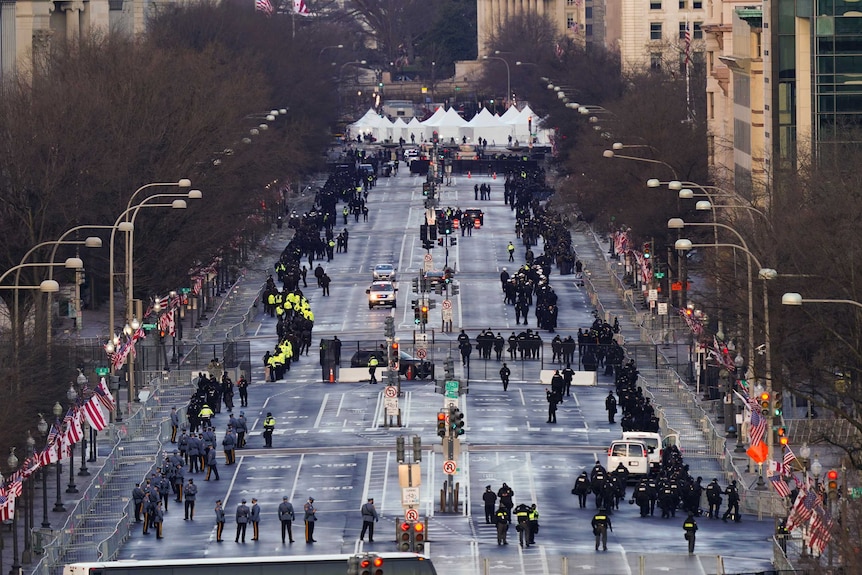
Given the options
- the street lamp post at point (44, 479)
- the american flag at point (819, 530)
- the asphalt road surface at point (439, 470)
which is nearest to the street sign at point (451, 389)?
the asphalt road surface at point (439, 470)

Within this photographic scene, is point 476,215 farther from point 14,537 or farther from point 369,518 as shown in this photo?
point 14,537

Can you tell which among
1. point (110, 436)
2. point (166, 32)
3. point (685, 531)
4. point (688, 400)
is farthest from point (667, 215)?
point (166, 32)

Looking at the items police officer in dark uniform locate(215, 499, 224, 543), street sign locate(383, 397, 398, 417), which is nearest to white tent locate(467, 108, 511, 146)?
street sign locate(383, 397, 398, 417)

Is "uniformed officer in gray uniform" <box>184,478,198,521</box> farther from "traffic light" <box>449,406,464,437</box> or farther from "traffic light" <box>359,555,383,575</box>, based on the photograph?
"traffic light" <box>359,555,383,575</box>

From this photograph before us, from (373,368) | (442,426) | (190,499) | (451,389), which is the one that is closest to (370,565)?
(190,499)

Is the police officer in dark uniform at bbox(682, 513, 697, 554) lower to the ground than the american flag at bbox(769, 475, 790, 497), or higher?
lower

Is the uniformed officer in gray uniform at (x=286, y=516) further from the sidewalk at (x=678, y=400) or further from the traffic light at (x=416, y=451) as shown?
the sidewalk at (x=678, y=400)

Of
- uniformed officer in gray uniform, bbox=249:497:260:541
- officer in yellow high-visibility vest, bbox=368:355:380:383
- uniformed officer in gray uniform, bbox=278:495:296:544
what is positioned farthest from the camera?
officer in yellow high-visibility vest, bbox=368:355:380:383
